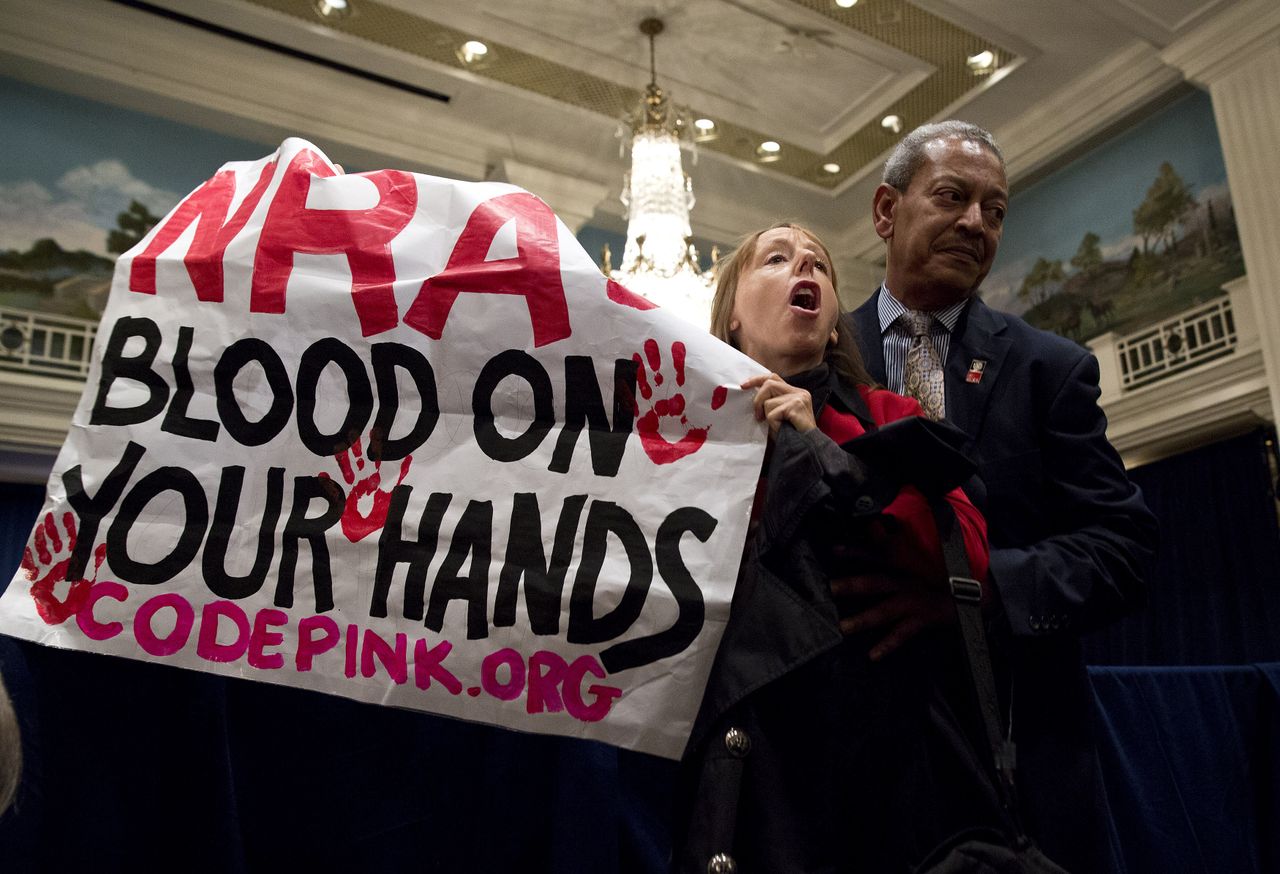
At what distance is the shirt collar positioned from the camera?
1.81 m

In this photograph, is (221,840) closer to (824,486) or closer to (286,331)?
(286,331)

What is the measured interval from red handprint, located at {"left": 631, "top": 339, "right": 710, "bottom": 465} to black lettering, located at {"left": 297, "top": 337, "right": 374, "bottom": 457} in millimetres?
365

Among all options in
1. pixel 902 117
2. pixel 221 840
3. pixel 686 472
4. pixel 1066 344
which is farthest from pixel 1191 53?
pixel 221 840

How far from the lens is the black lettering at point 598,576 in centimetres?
124

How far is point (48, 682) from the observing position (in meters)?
1.21

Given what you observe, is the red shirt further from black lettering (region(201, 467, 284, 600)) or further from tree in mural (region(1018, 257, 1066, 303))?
tree in mural (region(1018, 257, 1066, 303))

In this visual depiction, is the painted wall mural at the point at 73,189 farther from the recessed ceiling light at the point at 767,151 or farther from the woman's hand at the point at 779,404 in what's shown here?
the woman's hand at the point at 779,404

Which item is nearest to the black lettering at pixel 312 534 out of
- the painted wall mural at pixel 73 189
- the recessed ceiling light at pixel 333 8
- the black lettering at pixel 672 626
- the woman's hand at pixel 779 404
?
the black lettering at pixel 672 626

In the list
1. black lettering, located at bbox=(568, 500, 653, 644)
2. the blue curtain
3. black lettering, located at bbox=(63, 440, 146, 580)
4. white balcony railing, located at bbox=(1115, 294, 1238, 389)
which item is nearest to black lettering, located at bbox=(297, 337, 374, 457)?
black lettering, located at bbox=(63, 440, 146, 580)

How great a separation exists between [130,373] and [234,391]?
0.14m

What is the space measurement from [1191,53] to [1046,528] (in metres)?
6.97

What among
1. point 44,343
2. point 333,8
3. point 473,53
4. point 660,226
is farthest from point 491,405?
point 44,343

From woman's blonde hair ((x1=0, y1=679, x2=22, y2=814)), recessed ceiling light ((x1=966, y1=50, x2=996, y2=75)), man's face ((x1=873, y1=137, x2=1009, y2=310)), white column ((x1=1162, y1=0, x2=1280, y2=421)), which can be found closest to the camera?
woman's blonde hair ((x1=0, y1=679, x2=22, y2=814))

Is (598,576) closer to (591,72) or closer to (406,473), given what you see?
(406,473)
